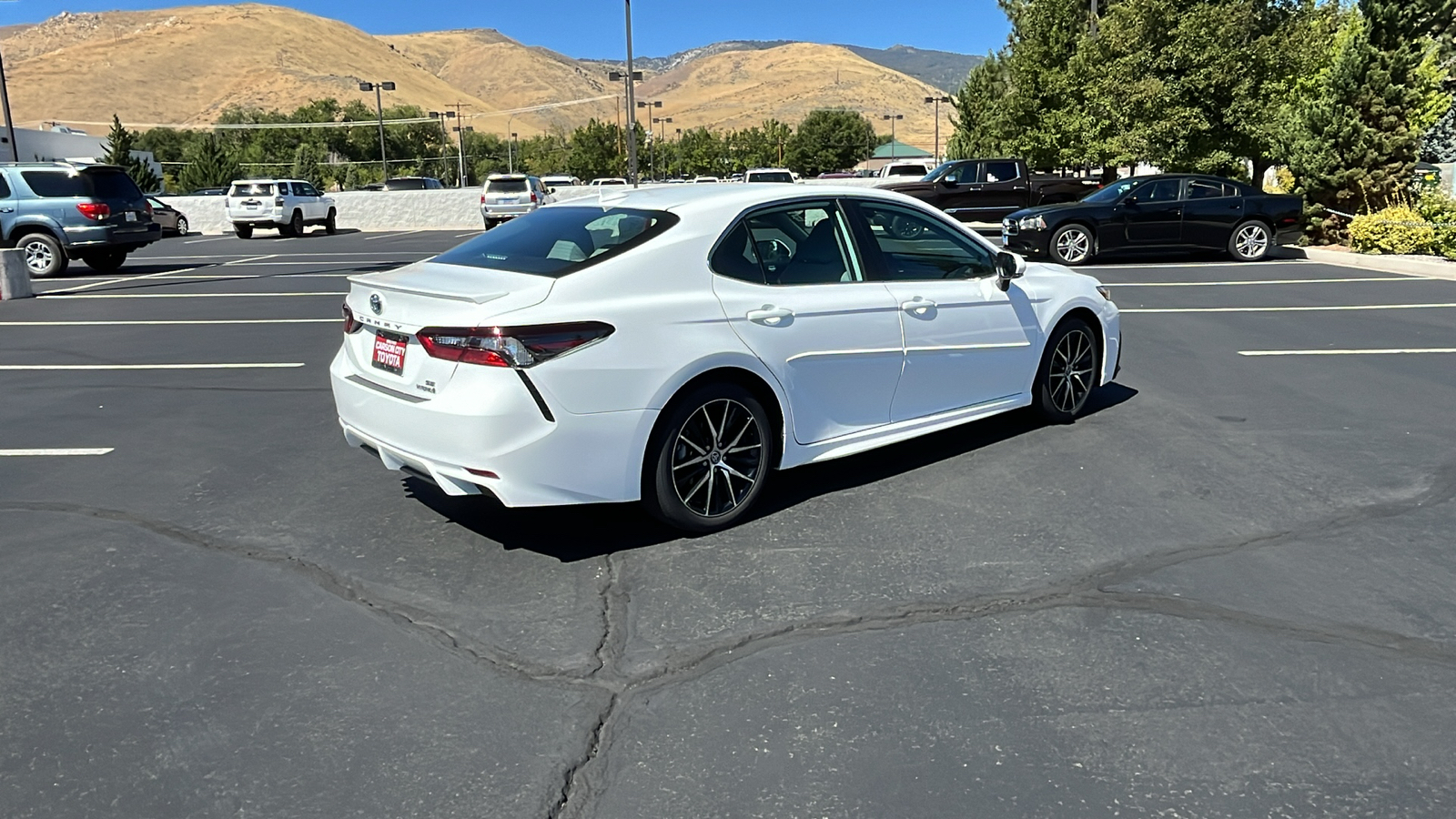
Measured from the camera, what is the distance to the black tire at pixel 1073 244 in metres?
18.2

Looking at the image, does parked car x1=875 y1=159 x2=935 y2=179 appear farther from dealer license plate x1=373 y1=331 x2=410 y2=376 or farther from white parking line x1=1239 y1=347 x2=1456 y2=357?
dealer license plate x1=373 y1=331 x2=410 y2=376

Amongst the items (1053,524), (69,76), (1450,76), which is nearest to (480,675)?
(1053,524)

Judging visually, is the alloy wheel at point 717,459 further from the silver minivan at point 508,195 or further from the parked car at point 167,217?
the parked car at point 167,217

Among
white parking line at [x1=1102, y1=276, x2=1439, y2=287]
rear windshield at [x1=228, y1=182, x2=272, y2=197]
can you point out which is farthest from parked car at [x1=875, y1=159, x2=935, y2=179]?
rear windshield at [x1=228, y1=182, x2=272, y2=197]

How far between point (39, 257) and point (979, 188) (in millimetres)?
19924

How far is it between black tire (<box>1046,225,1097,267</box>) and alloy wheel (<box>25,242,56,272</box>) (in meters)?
17.1

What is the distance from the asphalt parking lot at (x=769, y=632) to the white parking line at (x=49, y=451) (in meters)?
0.05

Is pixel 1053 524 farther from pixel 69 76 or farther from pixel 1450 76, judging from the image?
pixel 69 76

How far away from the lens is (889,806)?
2812mm

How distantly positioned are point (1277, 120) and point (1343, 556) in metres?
22.3

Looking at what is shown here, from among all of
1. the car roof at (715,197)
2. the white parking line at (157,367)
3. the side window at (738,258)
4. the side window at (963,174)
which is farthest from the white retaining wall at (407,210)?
the side window at (738,258)

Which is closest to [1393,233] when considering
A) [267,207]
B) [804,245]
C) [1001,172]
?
[1001,172]

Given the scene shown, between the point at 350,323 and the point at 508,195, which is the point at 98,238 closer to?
the point at 508,195

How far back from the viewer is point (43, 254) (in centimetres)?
1841
